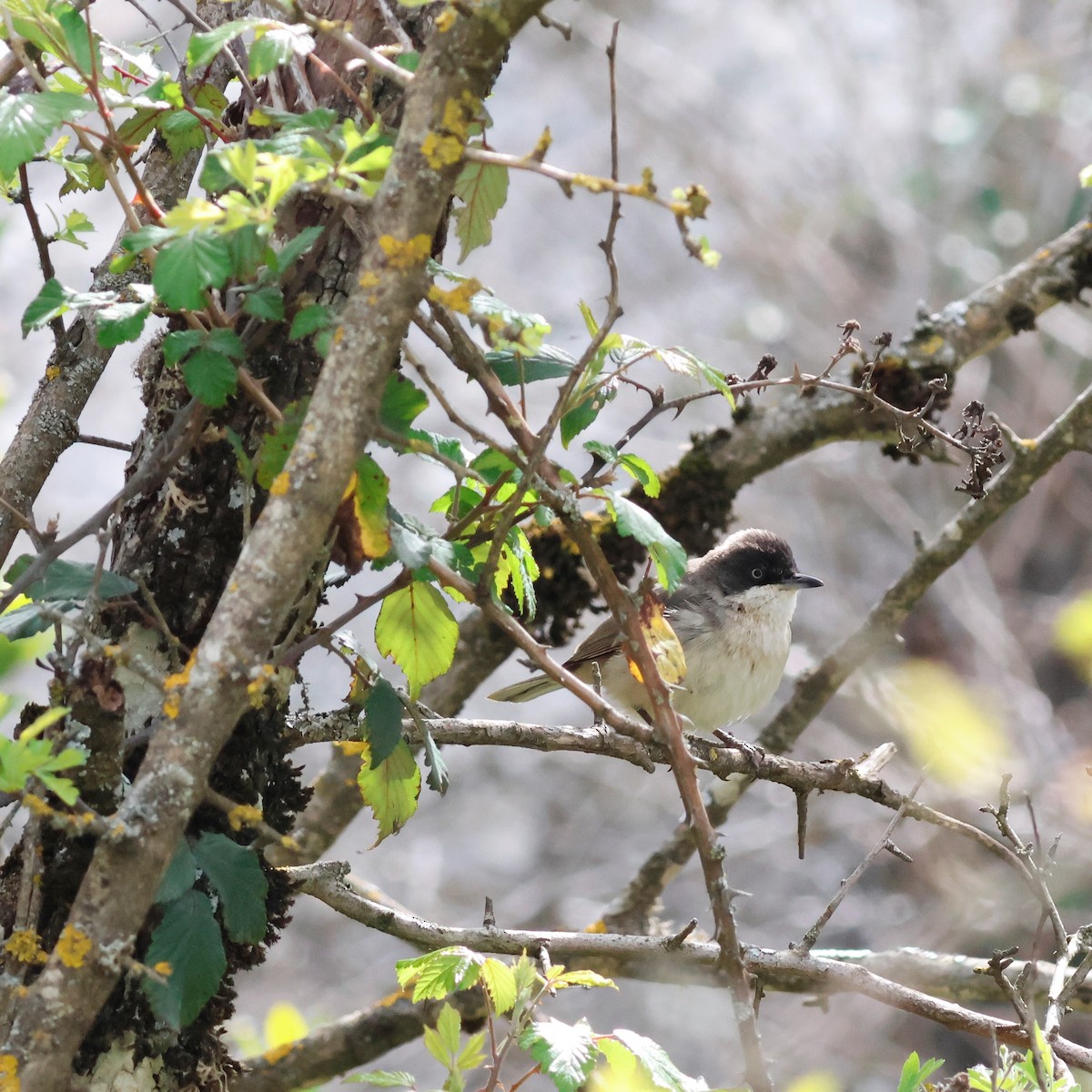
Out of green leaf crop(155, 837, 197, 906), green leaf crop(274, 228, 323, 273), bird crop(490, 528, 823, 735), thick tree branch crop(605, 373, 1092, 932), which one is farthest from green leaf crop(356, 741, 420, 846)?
bird crop(490, 528, 823, 735)

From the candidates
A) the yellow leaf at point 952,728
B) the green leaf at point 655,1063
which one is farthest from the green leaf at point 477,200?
the yellow leaf at point 952,728

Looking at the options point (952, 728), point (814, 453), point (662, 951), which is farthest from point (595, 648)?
point (814, 453)

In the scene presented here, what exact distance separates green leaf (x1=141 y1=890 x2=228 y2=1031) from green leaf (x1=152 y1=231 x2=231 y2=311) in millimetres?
843

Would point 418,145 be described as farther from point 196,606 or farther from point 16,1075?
point 16,1075

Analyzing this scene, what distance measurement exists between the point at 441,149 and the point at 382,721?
90 centimetres

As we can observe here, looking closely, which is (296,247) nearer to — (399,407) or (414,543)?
(399,407)

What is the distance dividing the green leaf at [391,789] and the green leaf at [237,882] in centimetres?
35

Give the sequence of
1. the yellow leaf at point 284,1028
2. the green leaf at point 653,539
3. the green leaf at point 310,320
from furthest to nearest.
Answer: the yellow leaf at point 284,1028 → the green leaf at point 653,539 → the green leaf at point 310,320

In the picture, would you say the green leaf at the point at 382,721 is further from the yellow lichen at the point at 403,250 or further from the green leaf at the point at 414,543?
the yellow lichen at the point at 403,250

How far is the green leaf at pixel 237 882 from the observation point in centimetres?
179

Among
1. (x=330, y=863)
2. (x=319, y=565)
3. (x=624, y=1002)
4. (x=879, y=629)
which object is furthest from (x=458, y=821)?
(x=319, y=565)

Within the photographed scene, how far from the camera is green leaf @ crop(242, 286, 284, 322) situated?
5.70 feet

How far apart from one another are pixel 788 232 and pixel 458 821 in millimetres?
5920

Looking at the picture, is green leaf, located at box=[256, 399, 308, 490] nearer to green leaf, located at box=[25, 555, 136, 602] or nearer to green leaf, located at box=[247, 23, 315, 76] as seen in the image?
green leaf, located at box=[25, 555, 136, 602]
